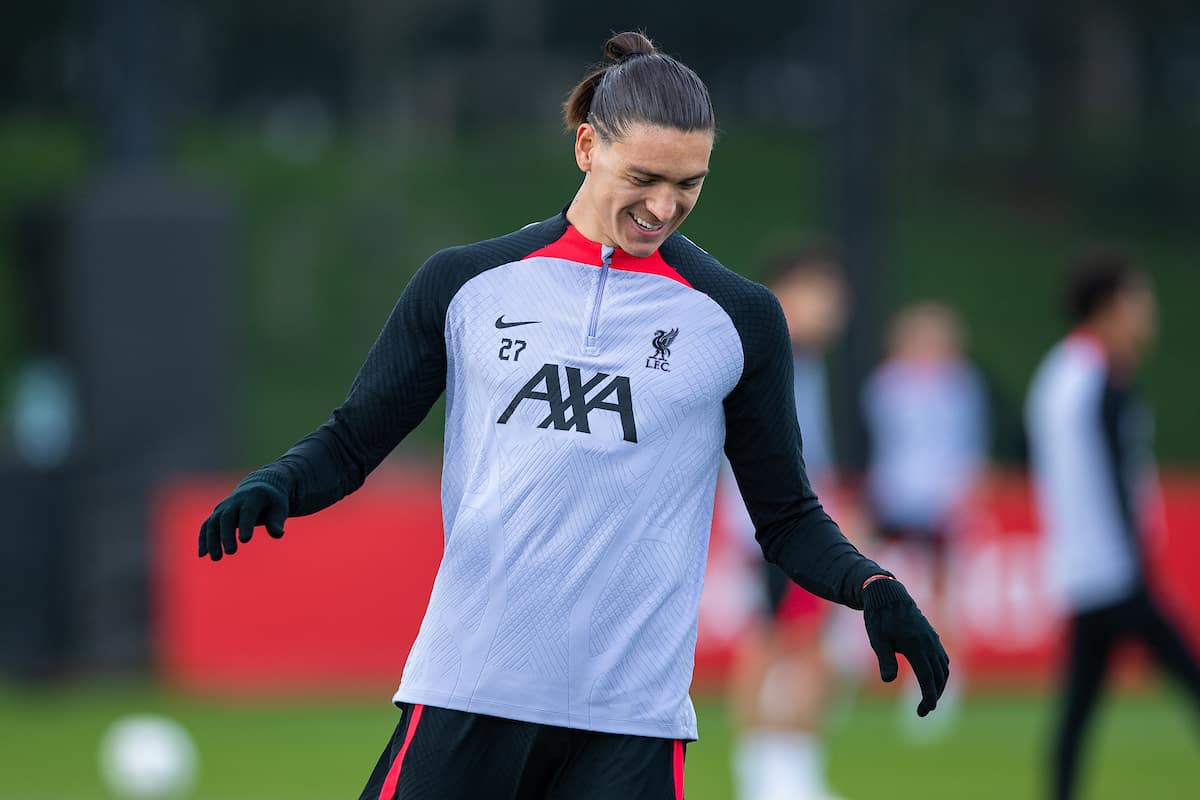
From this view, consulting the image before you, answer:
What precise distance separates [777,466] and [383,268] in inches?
676

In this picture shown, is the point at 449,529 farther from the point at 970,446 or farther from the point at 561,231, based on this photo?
the point at 970,446

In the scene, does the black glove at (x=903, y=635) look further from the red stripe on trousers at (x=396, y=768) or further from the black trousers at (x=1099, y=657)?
the black trousers at (x=1099, y=657)

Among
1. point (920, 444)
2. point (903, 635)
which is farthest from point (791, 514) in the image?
point (920, 444)

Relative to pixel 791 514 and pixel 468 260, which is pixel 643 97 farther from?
pixel 791 514

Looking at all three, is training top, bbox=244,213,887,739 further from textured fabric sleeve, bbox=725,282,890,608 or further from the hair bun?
the hair bun

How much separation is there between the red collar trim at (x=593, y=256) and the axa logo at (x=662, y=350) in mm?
106

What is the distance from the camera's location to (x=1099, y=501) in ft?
22.5

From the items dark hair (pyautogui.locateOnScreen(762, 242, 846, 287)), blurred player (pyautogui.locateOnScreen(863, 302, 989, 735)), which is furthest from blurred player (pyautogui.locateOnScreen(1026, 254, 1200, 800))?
blurred player (pyautogui.locateOnScreen(863, 302, 989, 735))

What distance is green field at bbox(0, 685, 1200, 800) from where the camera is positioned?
8383 mm

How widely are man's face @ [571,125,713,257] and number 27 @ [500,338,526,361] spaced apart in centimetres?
24

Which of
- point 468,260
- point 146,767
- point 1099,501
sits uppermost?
point 468,260

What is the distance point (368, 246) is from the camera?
2077 centimetres

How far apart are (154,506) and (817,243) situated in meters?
5.61

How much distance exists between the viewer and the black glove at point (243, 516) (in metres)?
3.17
